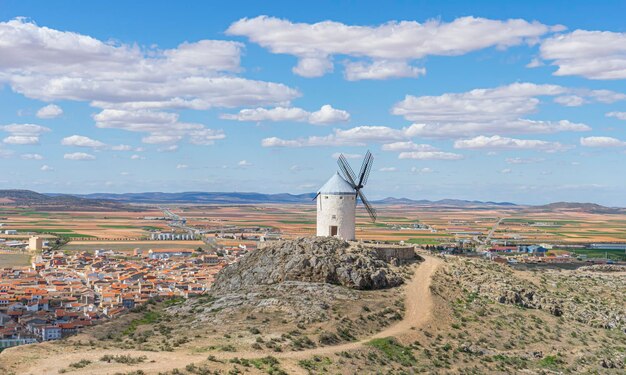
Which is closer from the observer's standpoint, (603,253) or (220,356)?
→ (220,356)

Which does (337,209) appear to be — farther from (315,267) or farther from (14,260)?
(14,260)

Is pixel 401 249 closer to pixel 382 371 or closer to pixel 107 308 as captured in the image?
pixel 382 371

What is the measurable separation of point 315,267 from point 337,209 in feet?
29.4

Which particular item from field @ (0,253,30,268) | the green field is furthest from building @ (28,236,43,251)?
the green field

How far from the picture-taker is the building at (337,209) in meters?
50.4

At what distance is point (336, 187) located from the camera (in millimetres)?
50562

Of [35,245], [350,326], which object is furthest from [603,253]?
[35,245]

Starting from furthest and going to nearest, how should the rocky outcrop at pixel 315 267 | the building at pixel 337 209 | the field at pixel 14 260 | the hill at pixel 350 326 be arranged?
1. the field at pixel 14 260
2. the building at pixel 337 209
3. the rocky outcrop at pixel 315 267
4. the hill at pixel 350 326

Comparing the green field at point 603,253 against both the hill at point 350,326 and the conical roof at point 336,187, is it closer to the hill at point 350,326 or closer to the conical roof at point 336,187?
the hill at point 350,326

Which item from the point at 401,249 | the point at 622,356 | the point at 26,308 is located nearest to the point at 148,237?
the point at 26,308

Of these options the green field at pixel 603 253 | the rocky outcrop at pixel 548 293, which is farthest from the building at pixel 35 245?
the rocky outcrop at pixel 548 293

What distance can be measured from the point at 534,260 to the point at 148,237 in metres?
98.4

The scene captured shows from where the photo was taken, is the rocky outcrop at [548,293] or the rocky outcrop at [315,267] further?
the rocky outcrop at [548,293]

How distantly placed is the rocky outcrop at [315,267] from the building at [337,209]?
4.57 meters
